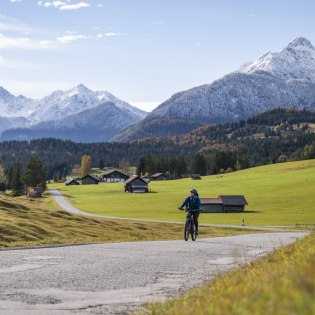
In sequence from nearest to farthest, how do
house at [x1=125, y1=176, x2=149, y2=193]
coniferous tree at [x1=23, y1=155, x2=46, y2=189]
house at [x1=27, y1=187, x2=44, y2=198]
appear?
house at [x1=27, y1=187, x2=44, y2=198], coniferous tree at [x1=23, y1=155, x2=46, y2=189], house at [x1=125, y1=176, x2=149, y2=193]

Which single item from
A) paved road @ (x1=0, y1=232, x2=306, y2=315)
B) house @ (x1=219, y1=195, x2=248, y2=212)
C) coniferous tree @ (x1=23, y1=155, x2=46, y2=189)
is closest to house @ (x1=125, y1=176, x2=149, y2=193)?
coniferous tree @ (x1=23, y1=155, x2=46, y2=189)

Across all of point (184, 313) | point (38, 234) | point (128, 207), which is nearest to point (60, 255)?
point (38, 234)

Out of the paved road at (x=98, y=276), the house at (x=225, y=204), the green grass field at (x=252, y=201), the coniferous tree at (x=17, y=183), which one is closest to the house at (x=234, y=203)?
the house at (x=225, y=204)

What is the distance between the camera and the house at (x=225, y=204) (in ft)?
340

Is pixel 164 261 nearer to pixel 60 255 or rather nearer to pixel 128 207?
pixel 60 255

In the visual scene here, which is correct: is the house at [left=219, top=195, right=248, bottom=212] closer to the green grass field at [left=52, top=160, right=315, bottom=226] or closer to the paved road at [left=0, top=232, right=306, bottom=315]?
the green grass field at [left=52, top=160, right=315, bottom=226]

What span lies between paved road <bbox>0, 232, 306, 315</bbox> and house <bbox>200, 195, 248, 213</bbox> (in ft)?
272

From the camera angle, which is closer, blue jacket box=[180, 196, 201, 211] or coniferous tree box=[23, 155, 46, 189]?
blue jacket box=[180, 196, 201, 211]

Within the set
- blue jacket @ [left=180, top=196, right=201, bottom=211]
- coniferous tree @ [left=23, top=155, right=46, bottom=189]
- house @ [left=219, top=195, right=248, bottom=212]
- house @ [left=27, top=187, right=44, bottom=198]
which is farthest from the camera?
coniferous tree @ [left=23, top=155, right=46, bottom=189]

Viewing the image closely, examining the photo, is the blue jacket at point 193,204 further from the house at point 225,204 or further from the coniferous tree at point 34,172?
the coniferous tree at point 34,172

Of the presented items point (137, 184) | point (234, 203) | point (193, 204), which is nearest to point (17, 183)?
point (137, 184)

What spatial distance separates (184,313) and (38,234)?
81.9ft

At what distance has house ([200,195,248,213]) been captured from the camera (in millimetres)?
103625

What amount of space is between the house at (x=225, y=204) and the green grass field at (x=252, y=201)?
201 cm
